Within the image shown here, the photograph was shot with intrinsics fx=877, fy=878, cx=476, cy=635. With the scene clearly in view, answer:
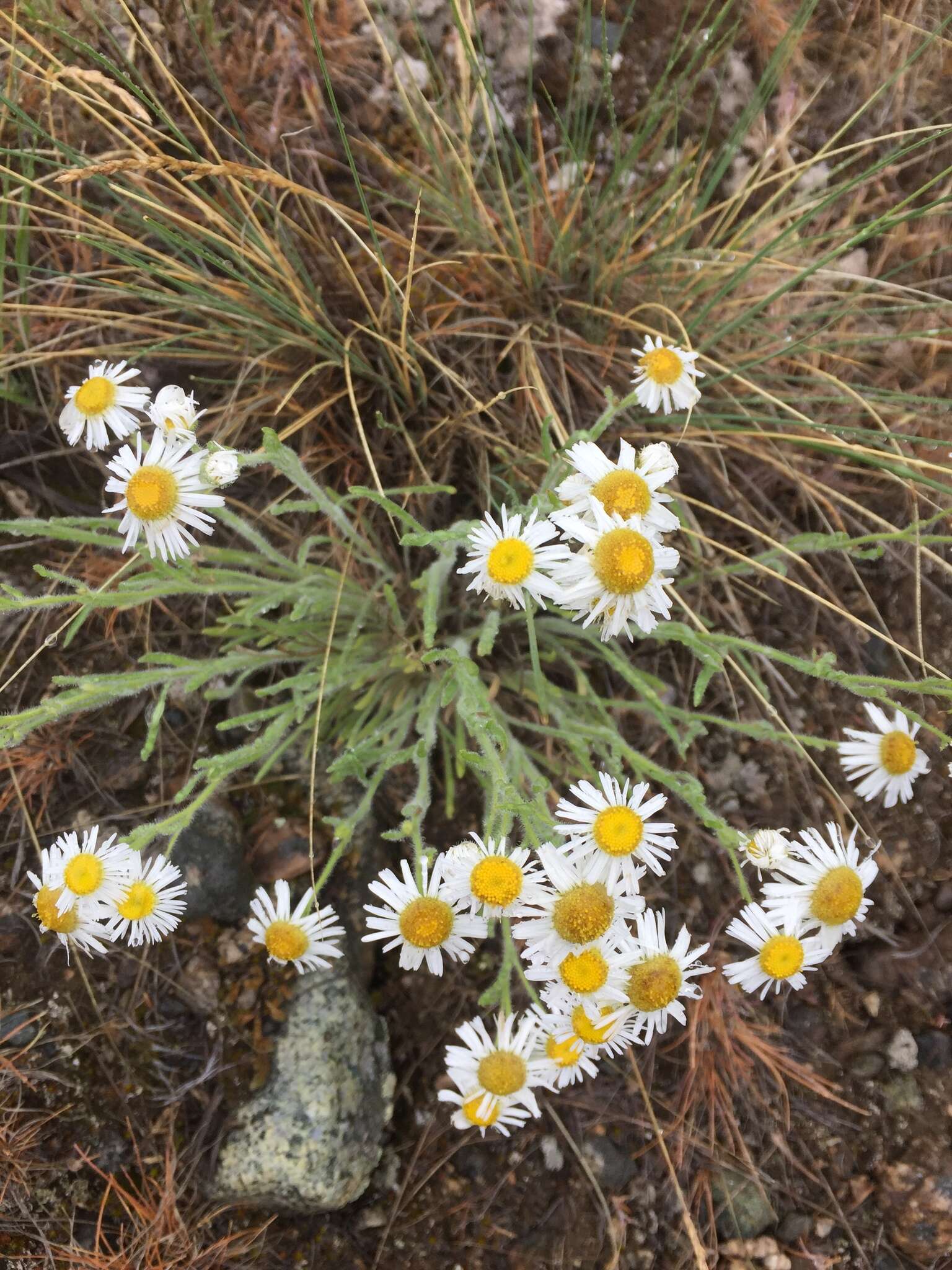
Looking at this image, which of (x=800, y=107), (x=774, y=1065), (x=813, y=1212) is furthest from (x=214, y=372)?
(x=813, y=1212)

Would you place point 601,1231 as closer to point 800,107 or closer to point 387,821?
point 387,821

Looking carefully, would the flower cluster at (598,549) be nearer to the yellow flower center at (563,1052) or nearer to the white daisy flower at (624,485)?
the white daisy flower at (624,485)

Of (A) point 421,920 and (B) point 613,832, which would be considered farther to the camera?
(A) point 421,920

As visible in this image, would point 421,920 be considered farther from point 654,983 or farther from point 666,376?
point 666,376

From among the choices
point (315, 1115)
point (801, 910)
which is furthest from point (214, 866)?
point (801, 910)

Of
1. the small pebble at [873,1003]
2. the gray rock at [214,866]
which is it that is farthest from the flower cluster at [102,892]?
the small pebble at [873,1003]

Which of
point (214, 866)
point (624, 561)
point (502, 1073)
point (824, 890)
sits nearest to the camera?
point (624, 561)
